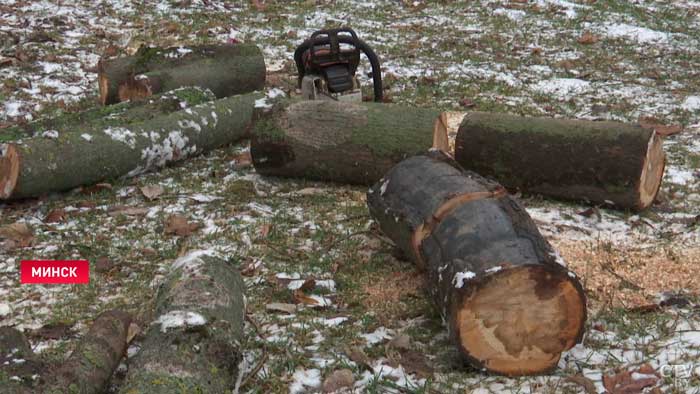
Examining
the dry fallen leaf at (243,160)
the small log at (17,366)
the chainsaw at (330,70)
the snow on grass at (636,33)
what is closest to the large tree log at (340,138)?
the dry fallen leaf at (243,160)

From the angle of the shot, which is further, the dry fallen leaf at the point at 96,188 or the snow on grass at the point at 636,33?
the snow on grass at the point at 636,33

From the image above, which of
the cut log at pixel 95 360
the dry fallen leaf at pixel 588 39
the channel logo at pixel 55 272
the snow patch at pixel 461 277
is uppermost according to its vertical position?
the snow patch at pixel 461 277

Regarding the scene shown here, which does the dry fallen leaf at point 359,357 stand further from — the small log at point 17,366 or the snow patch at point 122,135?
the snow patch at point 122,135

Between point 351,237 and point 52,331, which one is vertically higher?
point 52,331

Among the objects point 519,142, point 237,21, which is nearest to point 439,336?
point 519,142

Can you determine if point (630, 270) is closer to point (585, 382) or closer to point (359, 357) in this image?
point (585, 382)

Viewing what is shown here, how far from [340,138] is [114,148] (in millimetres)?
1686

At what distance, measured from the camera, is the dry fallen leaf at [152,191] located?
17.8 feet

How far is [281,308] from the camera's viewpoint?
12.9ft

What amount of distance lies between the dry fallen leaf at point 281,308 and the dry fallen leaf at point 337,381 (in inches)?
26.1

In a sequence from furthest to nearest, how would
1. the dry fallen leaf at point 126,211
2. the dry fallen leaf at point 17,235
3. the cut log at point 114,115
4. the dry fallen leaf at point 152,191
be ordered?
the cut log at point 114,115, the dry fallen leaf at point 152,191, the dry fallen leaf at point 126,211, the dry fallen leaf at point 17,235

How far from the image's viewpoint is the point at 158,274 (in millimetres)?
4387

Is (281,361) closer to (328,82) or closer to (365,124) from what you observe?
(365,124)

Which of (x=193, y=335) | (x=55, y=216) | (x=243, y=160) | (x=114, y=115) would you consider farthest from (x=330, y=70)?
(x=193, y=335)
